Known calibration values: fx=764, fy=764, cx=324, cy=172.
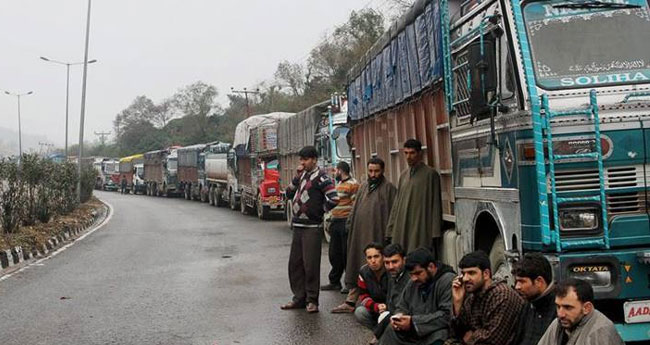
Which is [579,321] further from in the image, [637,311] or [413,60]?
[413,60]

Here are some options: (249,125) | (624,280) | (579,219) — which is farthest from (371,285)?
(249,125)

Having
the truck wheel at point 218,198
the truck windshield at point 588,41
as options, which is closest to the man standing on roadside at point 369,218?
the truck windshield at point 588,41

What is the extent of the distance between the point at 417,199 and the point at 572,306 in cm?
351

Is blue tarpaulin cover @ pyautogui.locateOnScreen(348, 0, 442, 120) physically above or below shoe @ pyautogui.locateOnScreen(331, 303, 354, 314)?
above

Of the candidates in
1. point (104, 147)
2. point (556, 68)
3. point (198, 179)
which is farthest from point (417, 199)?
point (104, 147)

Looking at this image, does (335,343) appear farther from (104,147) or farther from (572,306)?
(104,147)

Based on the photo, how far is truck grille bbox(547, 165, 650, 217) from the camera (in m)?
5.07

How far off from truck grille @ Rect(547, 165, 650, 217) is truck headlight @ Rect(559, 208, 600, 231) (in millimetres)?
114

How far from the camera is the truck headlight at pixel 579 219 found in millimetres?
5094

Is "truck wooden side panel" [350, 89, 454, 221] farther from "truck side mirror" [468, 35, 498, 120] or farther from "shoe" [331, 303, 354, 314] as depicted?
"shoe" [331, 303, 354, 314]

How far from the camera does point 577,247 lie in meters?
5.05

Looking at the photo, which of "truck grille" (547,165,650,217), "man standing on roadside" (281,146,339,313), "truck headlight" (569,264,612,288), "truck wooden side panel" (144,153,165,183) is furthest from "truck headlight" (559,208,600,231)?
"truck wooden side panel" (144,153,165,183)

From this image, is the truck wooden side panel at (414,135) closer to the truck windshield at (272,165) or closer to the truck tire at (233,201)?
the truck windshield at (272,165)

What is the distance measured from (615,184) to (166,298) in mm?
6335
